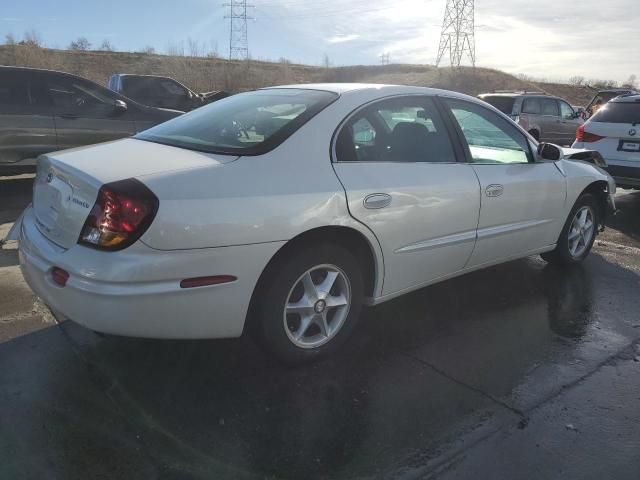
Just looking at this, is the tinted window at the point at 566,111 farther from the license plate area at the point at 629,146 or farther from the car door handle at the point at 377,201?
the car door handle at the point at 377,201

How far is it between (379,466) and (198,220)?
1.35 metres

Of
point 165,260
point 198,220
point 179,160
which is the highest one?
point 179,160

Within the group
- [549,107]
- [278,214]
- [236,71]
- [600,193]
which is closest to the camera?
[278,214]

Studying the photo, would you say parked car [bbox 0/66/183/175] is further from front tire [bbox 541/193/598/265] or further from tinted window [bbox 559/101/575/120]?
tinted window [bbox 559/101/575/120]

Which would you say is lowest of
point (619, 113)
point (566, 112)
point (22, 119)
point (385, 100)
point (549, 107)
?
point (22, 119)

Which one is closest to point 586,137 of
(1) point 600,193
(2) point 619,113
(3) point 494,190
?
(2) point 619,113

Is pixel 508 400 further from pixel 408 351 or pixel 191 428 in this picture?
pixel 191 428

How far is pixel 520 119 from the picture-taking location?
13562mm

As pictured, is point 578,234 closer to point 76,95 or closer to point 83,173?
point 83,173

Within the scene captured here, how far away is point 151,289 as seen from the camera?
2.47 m

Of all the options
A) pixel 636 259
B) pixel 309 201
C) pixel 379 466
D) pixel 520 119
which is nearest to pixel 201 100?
pixel 520 119

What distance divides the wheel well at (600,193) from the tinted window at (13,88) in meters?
6.98

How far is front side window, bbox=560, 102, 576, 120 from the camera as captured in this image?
14953mm

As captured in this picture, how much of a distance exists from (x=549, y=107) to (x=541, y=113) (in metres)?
0.45
